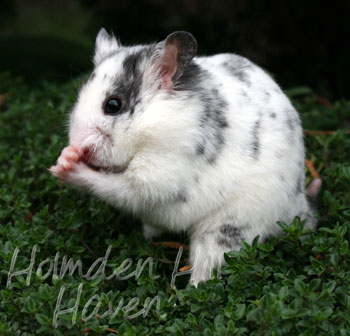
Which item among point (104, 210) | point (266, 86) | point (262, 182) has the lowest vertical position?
point (104, 210)

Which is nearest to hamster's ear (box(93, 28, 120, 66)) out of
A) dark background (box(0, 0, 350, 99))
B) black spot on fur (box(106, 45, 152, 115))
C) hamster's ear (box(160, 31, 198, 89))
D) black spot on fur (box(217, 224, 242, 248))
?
black spot on fur (box(106, 45, 152, 115))

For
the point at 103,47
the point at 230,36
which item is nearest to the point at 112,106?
the point at 103,47

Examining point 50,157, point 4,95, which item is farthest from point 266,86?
point 4,95

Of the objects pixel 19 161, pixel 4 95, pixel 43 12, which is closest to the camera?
pixel 19 161

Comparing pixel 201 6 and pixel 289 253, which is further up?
pixel 201 6

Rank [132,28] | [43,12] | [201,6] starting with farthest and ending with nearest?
[43,12] < [201,6] < [132,28]

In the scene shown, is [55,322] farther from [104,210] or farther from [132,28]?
[132,28]

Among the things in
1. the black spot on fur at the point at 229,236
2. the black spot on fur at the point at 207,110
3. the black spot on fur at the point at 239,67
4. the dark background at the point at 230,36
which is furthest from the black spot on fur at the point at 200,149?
the dark background at the point at 230,36
